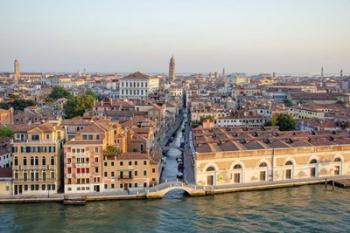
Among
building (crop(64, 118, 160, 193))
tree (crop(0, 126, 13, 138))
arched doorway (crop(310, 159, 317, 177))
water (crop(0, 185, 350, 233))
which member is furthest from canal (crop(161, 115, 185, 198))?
tree (crop(0, 126, 13, 138))

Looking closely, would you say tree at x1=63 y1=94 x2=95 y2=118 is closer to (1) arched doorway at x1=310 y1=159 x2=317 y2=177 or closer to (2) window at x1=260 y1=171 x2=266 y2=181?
(2) window at x1=260 y1=171 x2=266 y2=181

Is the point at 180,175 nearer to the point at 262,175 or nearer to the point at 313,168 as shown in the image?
the point at 262,175

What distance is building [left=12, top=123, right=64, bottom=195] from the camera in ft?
75.8

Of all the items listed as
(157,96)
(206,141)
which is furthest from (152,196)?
(157,96)

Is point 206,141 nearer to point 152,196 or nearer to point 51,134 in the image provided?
point 152,196

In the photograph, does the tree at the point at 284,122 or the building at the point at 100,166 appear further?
the tree at the point at 284,122

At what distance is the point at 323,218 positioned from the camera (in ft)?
67.9

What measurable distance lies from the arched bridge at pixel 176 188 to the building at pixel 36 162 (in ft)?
15.2

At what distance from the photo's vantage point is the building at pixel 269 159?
25109mm

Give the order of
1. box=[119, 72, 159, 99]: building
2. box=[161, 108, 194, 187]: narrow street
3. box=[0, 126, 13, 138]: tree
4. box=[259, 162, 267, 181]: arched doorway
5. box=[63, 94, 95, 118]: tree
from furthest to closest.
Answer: box=[119, 72, 159, 99]: building < box=[63, 94, 95, 118]: tree < box=[0, 126, 13, 138]: tree < box=[161, 108, 194, 187]: narrow street < box=[259, 162, 267, 181]: arched doorway

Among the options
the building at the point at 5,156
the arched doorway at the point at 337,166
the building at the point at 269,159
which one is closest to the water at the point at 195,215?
the building at the point at 269,159

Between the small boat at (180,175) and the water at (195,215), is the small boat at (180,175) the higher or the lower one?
the higher one

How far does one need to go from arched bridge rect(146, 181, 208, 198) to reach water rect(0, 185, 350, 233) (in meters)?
0.43

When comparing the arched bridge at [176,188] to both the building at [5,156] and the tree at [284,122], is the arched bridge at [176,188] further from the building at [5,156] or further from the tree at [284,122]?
the tree at [284,122]
